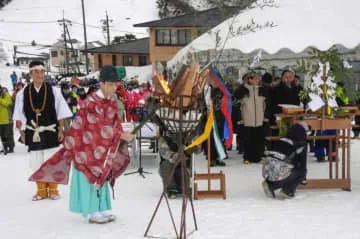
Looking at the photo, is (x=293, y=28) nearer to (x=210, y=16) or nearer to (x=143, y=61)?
(x=210, y=16)

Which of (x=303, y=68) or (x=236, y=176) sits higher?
(x=303, y=68)

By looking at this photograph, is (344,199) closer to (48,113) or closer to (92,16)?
(48,113)

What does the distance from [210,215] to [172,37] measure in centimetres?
2988

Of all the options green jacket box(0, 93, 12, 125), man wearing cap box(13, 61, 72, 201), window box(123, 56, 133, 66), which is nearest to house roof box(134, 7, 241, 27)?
green jacket box(0, 93, 12, 125)

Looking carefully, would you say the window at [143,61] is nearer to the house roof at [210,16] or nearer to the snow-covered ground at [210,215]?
the house roof at [210,16]

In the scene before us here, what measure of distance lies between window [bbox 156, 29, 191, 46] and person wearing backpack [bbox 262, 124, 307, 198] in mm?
28298

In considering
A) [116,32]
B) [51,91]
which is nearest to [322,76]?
[51,91]

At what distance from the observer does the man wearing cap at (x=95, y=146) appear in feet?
16.0

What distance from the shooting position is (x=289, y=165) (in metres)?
5.91

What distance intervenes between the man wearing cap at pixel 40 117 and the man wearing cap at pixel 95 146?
1.33 meters

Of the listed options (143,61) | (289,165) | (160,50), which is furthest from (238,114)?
(143,61)

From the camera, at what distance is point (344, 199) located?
5930mm

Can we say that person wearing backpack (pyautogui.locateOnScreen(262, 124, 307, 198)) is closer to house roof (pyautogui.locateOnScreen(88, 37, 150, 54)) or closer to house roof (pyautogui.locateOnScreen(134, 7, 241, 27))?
house roof (pyautogui.locateOnScreen(134, 7, 241, 27))

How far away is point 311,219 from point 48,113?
3520mm
